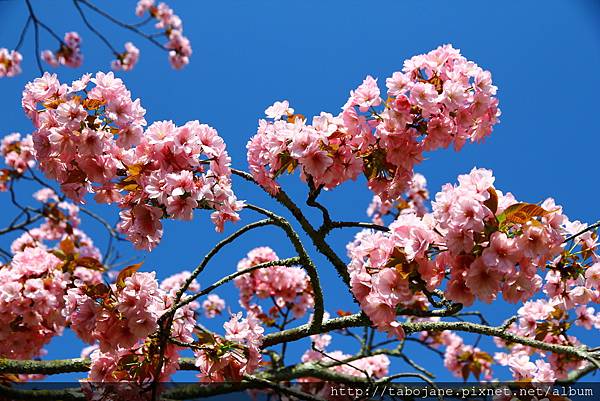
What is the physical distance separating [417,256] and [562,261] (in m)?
0.95

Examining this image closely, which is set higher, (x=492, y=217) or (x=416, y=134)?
(x=416, y=134)

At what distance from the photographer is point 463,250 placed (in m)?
1.68

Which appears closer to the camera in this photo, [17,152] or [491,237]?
[491,237]

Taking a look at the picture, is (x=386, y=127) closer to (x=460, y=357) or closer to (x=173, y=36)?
(x=460, y=357)

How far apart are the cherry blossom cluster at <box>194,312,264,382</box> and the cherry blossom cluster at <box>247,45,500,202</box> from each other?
32.4 inches

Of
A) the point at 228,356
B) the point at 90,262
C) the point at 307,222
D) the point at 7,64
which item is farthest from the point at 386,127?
the point at 7,64

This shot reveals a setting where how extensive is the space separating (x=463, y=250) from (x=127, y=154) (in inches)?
58.8

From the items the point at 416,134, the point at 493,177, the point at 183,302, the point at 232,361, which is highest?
the point at 416,134

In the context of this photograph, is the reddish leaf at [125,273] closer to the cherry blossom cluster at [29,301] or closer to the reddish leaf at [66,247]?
the cherry blossom cluster at [29,301]

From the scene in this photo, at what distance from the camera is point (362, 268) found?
6.03 ft

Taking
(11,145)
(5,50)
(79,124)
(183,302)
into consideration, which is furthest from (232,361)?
(5,50)

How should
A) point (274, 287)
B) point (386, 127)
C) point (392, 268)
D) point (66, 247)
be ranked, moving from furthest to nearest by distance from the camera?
point (274, 287)
point (66, 247)
point (386, 127)
point (392, 268)

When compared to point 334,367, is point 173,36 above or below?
above

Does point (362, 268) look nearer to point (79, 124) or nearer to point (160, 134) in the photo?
point (160, 134)
